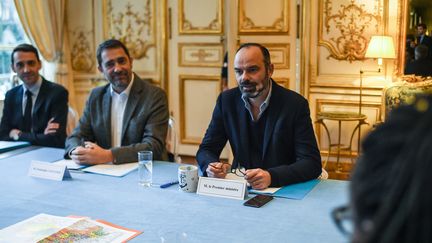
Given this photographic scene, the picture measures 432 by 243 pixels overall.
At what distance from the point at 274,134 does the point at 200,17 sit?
3.04m

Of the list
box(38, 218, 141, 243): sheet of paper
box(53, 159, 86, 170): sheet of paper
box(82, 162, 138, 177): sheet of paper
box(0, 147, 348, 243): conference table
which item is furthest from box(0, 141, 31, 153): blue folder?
box(38, 218, 141, 243): sheet of paper

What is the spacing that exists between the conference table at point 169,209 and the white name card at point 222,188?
1.2 inches

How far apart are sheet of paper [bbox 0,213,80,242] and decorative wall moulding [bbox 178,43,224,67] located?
356 centimetres

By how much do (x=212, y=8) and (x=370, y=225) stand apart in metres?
4.65

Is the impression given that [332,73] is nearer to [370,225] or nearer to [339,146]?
[339,146]

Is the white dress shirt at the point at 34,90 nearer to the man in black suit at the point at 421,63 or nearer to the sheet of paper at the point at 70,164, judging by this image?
the sheet of paper at the point at 70,164

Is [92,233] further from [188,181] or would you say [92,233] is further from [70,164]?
[70,164]

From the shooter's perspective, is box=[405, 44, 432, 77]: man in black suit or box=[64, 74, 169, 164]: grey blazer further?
box=[405, 44, 432, 77]: man in black suit

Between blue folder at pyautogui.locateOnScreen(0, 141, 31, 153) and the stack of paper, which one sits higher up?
blue folder at pyautogui.locateOnScreen(0, 141, 31, 153)

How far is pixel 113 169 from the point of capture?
2.16 meters

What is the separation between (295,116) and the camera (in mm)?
2162

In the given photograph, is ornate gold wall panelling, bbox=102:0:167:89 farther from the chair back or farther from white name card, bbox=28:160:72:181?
white name card, bbox=28:160:72:181

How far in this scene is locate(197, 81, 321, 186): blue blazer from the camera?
2092 millimetres

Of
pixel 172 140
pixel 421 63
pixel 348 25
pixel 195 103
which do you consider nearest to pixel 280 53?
pixel 348 25
